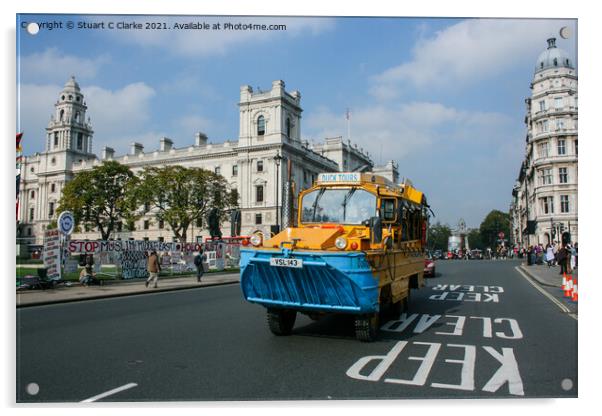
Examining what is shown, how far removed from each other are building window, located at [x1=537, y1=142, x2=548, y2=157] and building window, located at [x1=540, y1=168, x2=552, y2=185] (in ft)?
1.06

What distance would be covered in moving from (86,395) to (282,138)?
14704mm

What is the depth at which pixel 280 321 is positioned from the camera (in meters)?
9.01

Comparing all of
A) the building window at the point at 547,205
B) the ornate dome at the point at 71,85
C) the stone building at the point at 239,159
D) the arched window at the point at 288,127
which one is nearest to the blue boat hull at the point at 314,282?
the stone building at the point at 239,159

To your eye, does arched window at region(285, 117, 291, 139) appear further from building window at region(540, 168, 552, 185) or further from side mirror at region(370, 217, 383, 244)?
side mirror at region(370, 217, 383, 244)

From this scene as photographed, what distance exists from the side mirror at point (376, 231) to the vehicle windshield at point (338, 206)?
2.72 feet

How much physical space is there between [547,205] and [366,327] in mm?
4941

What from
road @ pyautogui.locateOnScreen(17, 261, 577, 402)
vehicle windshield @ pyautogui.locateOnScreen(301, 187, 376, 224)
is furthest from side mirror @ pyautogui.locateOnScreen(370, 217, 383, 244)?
road @ pyautogui.locateOnScreen(17, 261, 577, 402)

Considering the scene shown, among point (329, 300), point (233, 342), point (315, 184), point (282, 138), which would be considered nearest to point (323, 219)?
point (315, 184)

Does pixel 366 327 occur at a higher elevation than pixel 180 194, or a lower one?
lower

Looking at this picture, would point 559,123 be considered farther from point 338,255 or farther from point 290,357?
point 290,357

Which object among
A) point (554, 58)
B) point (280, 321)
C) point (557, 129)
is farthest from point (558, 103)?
point (280, 321)

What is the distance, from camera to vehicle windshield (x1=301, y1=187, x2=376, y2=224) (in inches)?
360

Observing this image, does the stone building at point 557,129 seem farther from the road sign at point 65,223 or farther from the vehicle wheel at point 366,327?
the road sign at point 65,223
